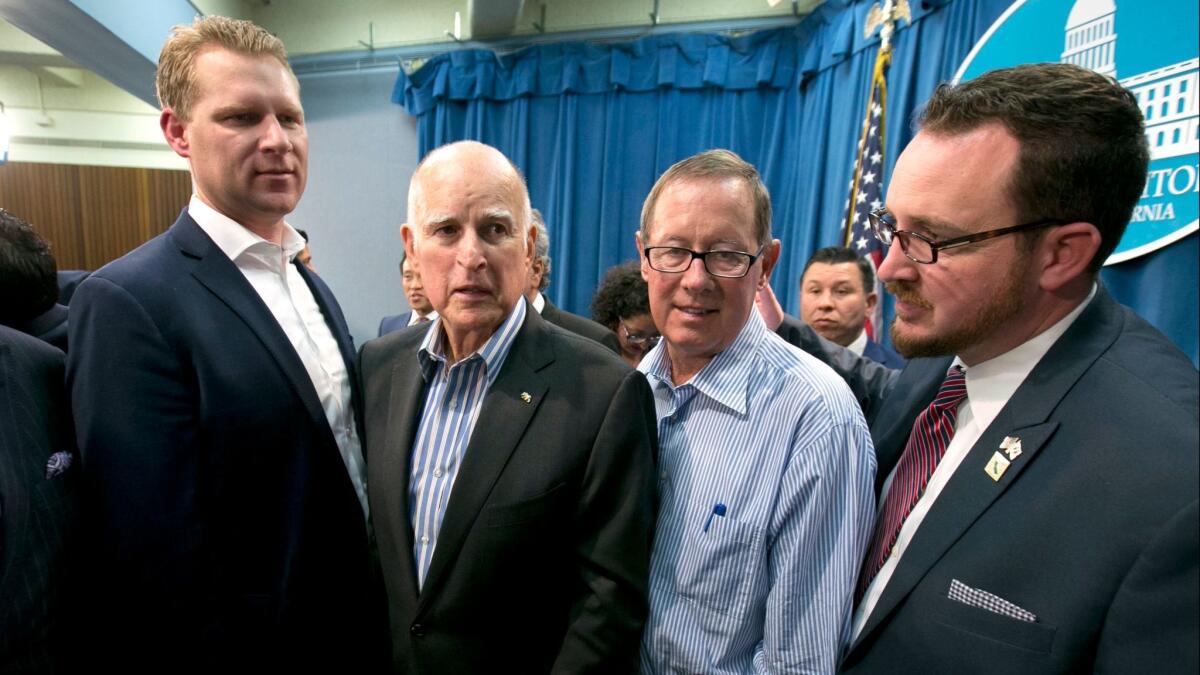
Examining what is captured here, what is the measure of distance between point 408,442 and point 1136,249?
2.68 meters

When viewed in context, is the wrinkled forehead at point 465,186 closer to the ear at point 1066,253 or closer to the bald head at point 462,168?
the bald head at point 462,168

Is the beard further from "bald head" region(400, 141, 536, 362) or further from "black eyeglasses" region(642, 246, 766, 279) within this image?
"bald head" region(400, 141, 536, 362)

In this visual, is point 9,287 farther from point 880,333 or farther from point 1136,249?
point 880,333

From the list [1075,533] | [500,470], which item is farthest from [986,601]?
[500,470]

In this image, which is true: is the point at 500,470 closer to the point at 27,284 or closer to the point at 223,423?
Result: the point at 223,423

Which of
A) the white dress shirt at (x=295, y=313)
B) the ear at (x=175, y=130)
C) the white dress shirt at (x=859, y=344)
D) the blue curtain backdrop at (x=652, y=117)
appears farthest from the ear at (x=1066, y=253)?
the blue curtain backdrop at (x=652, y=117)

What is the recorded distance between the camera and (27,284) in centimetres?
147

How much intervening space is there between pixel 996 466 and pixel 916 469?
216 millimetres

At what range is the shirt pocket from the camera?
4.01 feet

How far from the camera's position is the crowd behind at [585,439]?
1028mm

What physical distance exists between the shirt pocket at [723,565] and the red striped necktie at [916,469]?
9.8 inches

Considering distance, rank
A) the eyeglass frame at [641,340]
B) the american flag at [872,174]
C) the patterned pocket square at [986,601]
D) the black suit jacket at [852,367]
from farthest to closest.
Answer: the american flag at [872,174] → the eyeglass frame at [641,340] → the black suit jacket at [852,367] → the patterned pocket square at [986,601]

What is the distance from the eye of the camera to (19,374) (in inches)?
47.9

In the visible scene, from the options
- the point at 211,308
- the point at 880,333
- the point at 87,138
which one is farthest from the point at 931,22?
the point at 87,138
